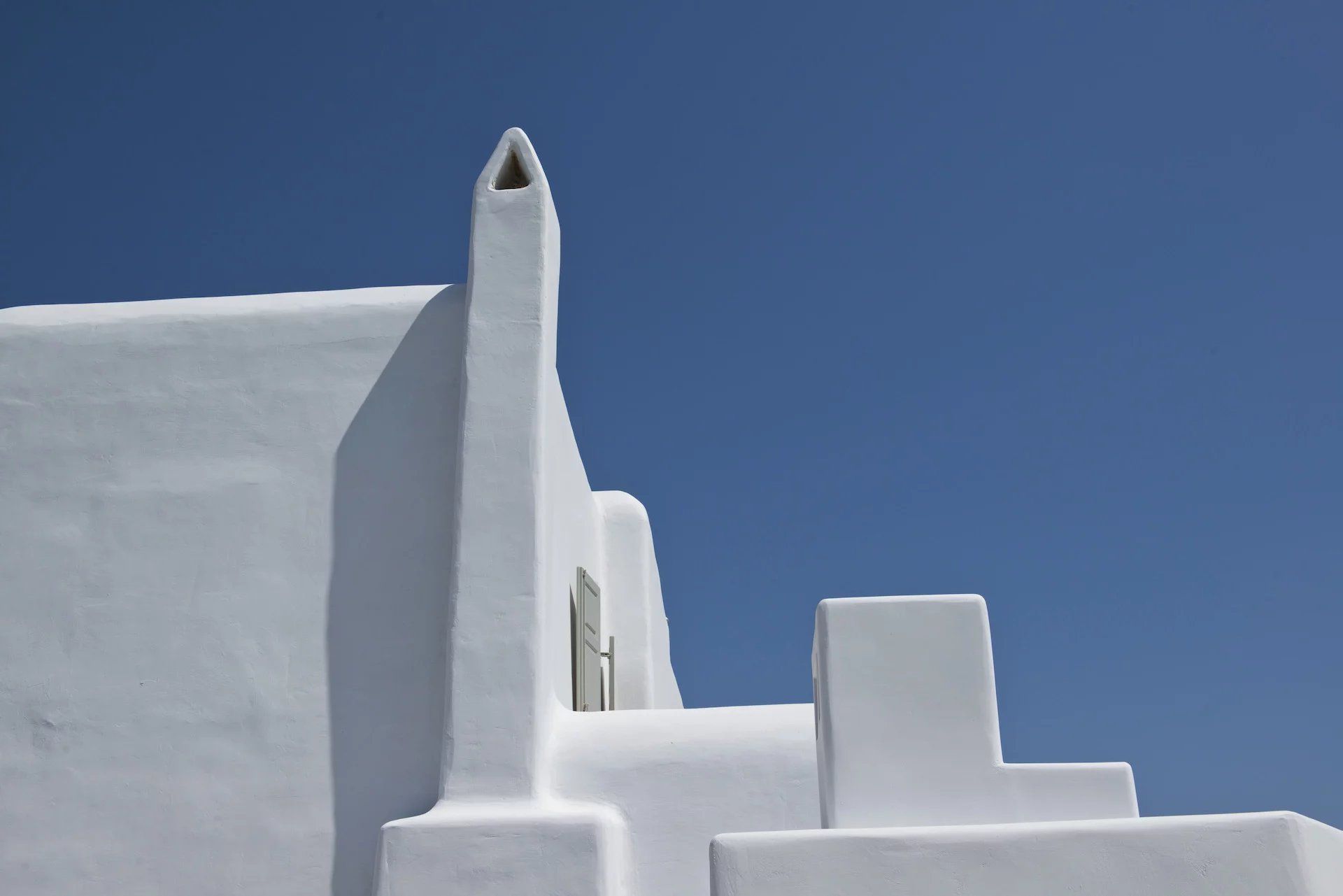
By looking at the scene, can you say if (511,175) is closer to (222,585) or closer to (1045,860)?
(222,585)

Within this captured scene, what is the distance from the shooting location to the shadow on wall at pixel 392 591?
6.81 m

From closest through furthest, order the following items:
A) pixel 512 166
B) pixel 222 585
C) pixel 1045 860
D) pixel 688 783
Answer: pixel 1045 860
pixel 688 783
pixel 222 585
pixel 512 166

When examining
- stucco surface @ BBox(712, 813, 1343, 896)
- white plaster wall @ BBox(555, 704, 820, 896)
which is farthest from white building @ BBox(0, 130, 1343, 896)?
stucco surface @ BBox(712, 813, 1343, 896)

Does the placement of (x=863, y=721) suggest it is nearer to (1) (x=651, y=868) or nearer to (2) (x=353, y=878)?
(1) (x=651, y=868)

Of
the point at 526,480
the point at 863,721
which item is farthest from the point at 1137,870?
the point at 526,480

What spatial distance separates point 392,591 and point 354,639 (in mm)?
356

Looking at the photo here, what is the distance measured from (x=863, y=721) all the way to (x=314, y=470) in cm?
393

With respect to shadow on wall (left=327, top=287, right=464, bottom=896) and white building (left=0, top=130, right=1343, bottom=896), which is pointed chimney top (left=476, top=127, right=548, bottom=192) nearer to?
white building (left=0, top=130, right=1343, bottom=896)

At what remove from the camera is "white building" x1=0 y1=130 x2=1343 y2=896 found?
605 cm

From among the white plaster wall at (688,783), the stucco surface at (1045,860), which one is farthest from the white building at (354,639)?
the stucco surface at (1045,860)

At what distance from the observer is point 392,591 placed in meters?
7.20

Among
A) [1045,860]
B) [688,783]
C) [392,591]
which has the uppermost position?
[392,591]

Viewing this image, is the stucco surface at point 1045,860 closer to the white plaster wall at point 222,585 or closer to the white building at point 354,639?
the white building at point 354,639

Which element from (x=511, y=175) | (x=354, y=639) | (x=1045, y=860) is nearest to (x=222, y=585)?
(x=354, y=639)
